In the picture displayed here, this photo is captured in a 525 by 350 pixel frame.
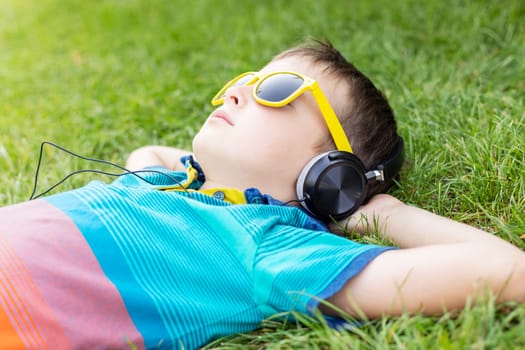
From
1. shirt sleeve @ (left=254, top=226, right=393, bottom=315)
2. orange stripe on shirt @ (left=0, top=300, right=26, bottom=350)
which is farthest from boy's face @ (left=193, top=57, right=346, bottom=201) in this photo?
orange stripe on shirt @ (left=0, top=300, right=26, bottom=350)

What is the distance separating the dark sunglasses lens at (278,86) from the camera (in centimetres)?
218

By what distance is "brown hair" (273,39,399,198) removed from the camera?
7.51 ft

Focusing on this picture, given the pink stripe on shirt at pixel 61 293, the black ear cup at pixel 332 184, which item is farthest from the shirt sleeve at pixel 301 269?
the pink stripe on shirt at pixel 61 293

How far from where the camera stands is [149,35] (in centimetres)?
559

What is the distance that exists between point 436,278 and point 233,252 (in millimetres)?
614

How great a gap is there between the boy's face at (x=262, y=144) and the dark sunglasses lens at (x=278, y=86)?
0.04 m

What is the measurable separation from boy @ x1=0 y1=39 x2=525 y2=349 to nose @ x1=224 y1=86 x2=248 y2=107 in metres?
0.01

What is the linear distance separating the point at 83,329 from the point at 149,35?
4.22 m

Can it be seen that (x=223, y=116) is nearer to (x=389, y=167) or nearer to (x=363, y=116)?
(x=363, y=116)

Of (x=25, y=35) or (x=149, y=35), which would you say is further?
(x=25, y=35)

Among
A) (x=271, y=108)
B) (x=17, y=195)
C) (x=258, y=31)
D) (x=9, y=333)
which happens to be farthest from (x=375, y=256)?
(x=258, y=31)

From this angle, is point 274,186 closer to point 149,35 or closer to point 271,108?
point 271,108

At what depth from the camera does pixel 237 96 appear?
2.29m

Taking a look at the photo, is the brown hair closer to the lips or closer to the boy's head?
the boy's head
